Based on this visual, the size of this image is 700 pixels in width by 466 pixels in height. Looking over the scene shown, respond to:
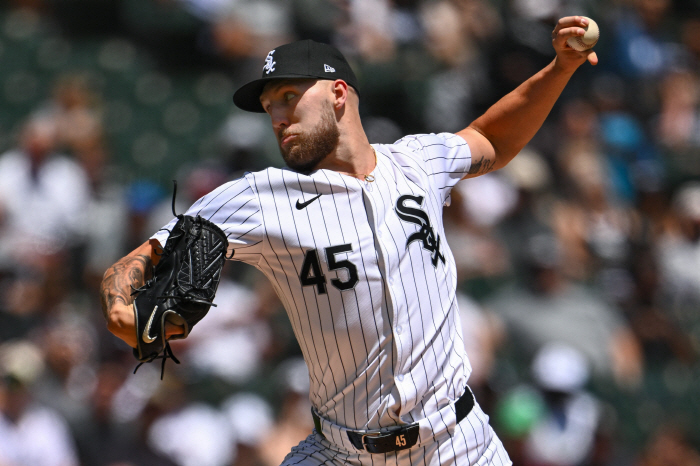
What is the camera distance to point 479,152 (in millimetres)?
3041

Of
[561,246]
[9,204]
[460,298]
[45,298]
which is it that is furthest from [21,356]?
[561,246]

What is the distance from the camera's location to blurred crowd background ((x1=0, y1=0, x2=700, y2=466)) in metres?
4.85

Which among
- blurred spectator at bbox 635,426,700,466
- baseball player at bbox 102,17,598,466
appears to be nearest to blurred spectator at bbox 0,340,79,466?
baseball player at bbox 102,17,598,466

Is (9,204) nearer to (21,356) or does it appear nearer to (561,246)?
(21,356)

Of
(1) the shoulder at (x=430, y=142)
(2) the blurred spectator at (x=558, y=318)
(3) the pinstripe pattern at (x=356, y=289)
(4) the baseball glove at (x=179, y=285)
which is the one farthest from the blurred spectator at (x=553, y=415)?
(4) the baseball glove at (x=179, y=285)

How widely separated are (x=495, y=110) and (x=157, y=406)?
9.13 ft

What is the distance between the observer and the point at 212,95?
707cm

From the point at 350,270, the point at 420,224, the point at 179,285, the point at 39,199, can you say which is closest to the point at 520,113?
the point at 420,224

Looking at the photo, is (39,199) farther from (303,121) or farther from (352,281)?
(352,281)

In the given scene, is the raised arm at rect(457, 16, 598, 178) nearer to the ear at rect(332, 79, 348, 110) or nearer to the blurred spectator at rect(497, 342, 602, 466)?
the ear at rect(332, 79, 348, 110)

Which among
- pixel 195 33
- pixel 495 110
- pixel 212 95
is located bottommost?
pixel 495 110

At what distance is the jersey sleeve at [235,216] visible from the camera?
2.38 metres

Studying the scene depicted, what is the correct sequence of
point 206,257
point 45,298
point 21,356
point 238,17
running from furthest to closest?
point 238,17
point 45,298
point 21,356
point 206,257

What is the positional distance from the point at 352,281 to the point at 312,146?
478mm
